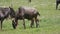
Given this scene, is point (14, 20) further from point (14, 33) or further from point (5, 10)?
point (14, 33)

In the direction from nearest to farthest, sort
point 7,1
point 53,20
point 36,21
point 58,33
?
point 58,33, point 36,21, point 53,20, point 7,1

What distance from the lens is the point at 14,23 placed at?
2023 centimetres

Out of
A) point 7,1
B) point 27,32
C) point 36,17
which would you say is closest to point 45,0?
point 7,1

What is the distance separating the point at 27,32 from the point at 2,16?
285 cm

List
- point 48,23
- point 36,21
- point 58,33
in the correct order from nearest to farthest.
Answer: point 58,33
point 36,21
point 48,23

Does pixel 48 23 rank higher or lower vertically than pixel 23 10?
lower

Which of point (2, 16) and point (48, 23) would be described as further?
point (48, 23)

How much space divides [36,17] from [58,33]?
4.60m

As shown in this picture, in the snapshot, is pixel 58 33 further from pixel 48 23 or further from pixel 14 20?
pixel 48 23

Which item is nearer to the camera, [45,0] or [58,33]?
[58,33]

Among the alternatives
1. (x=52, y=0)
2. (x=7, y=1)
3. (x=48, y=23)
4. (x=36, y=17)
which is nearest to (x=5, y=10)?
(x=36, y=17)

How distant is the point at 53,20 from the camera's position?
2431 centimetres

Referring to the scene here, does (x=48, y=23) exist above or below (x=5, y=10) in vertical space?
below

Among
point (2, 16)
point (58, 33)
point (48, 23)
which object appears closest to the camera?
point (58, 33)
